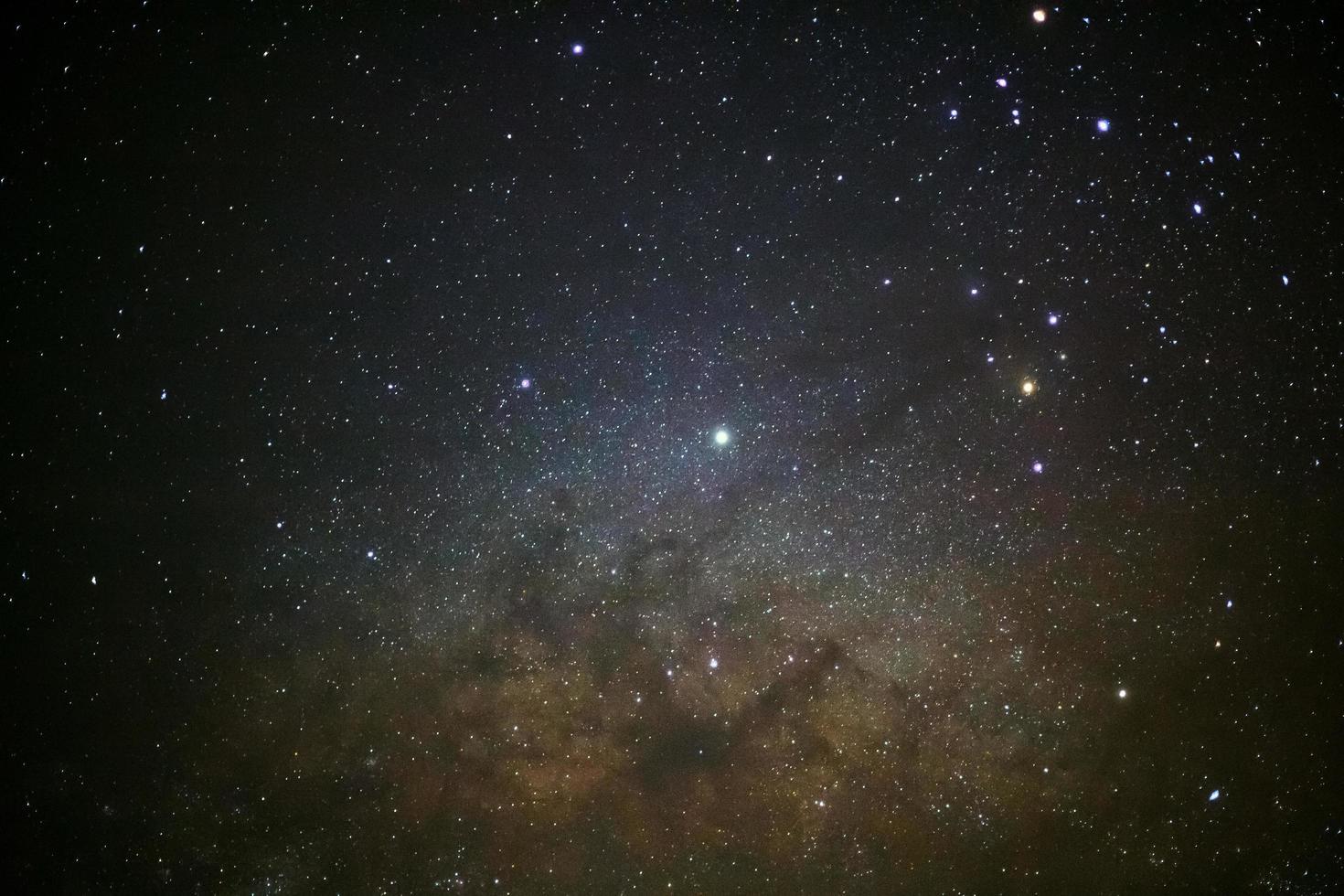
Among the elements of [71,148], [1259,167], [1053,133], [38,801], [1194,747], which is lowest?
[1194,747]

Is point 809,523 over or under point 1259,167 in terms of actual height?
under

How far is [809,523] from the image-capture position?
1.75 meters

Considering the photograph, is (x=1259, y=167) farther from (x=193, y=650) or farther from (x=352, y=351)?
(x=193, y=650)

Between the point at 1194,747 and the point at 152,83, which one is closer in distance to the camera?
the point at 152,83

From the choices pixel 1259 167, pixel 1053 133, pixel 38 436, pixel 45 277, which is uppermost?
pixel 45 277

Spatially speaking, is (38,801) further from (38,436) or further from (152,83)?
(152,83)

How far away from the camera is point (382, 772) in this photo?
1.76 metres

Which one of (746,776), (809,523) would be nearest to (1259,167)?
(809,523)

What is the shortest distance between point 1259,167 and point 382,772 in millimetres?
3193

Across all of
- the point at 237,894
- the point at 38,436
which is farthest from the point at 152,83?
the point at 237,894

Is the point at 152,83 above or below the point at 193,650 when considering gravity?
above

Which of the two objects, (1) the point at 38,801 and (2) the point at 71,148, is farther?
(1) the point at 38,801

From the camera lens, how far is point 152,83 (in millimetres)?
1686

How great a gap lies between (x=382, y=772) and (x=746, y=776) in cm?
110
